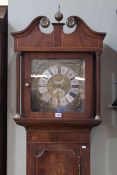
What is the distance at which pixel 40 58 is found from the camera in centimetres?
214

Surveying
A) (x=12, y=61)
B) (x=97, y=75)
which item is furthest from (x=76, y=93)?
(x=12, y=61)

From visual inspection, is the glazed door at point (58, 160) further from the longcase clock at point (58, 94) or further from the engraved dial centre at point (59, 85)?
the engraved dial centre at point (59, 85)

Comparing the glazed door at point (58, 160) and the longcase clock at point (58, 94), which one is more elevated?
the longcase clock at point (58, 94)

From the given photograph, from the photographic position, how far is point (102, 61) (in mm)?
2338

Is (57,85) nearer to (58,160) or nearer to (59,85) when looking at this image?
(59,85)

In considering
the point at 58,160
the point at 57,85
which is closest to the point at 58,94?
the point at 57,85

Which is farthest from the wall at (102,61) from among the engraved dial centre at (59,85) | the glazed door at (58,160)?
the engraved dial centre at (59,85)

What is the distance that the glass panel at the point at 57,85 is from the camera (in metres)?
2.14

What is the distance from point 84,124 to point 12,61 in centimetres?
68

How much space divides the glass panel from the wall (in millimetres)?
248

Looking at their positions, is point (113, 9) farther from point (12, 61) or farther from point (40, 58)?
point (12, 61)

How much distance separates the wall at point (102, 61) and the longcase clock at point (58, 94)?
0.20 metres

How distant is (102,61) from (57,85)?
0.40m

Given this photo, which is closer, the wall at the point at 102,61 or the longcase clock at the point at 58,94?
the longcase clock at the point at 58,94
